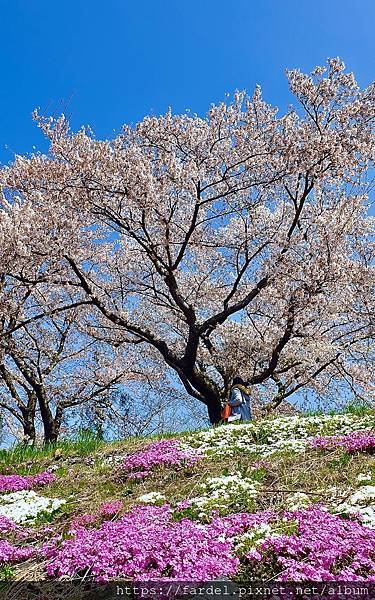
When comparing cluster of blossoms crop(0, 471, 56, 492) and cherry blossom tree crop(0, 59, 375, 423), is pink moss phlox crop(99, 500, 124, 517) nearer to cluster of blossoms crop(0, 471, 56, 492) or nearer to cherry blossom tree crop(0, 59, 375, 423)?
cluster of blossoms crop(0, 471, 56, 492)

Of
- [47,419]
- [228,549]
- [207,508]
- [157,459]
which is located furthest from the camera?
[47,419]

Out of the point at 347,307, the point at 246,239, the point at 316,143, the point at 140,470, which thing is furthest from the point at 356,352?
the point at 140,470

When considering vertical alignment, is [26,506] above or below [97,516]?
above

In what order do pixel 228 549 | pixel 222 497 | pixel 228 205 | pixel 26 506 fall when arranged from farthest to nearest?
pixel 228 205
pixel 26 506
pixel 222 497
pixel 228 549

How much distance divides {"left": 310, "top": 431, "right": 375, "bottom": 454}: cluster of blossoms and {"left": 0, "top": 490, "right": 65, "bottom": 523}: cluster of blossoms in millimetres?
3418

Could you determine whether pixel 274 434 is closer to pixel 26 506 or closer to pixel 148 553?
pixel 26 506

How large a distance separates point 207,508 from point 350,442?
254cm

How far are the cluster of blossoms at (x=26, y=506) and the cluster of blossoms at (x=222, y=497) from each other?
5.78ft

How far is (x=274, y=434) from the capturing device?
8359 millimetres

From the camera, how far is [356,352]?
62.2 ft

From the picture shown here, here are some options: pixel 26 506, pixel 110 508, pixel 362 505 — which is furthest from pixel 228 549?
pixel 26 506

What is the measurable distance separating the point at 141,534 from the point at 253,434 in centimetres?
396

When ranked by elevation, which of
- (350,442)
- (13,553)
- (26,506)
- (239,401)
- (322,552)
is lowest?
(322,552)

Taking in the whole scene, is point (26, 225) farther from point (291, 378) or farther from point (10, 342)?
point (291, 378)
